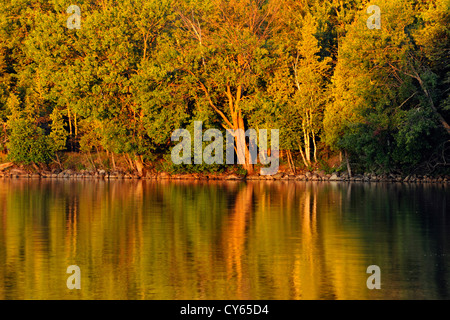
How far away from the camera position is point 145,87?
5456 cm

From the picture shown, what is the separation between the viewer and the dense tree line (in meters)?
49.7

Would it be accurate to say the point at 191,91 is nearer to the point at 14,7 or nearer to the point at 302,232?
the point at 14,7

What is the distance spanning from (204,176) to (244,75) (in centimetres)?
853

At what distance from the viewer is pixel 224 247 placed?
1944 cm

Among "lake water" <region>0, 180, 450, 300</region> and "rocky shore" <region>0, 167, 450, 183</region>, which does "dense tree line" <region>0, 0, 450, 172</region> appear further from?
"lake water" <region>0, 180, 450, 300</region>

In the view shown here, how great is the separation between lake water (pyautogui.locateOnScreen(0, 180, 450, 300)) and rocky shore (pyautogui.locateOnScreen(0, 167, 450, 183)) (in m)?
16.8

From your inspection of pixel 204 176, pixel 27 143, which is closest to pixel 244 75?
pixel 204 176

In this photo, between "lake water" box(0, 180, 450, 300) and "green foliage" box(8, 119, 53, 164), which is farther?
"green foliage" box(8, 119, 53, 164)

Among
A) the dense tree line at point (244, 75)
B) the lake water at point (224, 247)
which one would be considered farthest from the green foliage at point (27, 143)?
the lake water at point (224, 247)

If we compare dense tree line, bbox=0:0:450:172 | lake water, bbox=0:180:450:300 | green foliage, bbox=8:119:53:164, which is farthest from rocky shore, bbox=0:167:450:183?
lake water, bbox=0:180:450:300

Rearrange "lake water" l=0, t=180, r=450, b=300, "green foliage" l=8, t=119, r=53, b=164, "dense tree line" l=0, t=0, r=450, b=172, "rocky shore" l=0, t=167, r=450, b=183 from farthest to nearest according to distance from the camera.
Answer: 1. "green foliage" l=8, t=119, r=53, b=164
2. "rocky shore" l=0, t=167, r=450, b=183
3. "dense tree line" l=0, t=0, r=450, b=172
4. "lake water" l=0, t=180, r=450, b=300

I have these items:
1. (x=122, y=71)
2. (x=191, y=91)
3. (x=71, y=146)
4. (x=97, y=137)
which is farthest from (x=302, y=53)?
(x=71, y=146)
